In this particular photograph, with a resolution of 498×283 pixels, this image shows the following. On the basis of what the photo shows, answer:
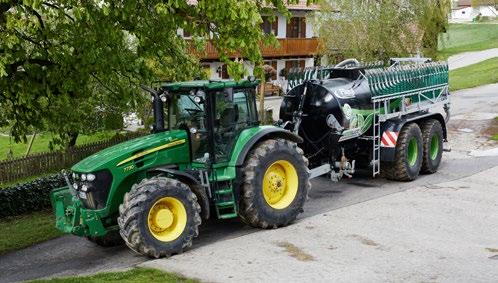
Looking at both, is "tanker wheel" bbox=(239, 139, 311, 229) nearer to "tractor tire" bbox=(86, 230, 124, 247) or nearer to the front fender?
the front fender

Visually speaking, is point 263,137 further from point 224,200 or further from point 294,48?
point 294,48

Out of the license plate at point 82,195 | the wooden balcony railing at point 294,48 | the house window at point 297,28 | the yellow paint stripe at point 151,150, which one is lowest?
the license plate at point 82,195

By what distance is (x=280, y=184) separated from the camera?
11688 millimetres

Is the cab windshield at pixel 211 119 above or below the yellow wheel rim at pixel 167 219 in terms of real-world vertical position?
above

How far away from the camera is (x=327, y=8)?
26.2m

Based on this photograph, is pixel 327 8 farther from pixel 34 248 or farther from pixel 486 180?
pixel 34 248

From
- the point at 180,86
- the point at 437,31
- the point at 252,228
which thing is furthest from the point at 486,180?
the point at 437,31

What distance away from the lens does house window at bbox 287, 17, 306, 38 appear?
4150cm

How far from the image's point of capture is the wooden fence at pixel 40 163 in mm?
20703

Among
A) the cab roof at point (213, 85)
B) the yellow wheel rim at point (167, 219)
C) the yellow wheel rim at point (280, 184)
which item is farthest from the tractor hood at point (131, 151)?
the yellow wheel rim at point (280, 184)

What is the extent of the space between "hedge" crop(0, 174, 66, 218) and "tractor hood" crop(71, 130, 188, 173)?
17.5 feet

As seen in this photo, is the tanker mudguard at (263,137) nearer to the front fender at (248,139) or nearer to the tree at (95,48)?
the front fender at (248,139)

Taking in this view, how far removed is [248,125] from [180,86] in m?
1.34

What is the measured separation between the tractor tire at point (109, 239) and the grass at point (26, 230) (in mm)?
1596
